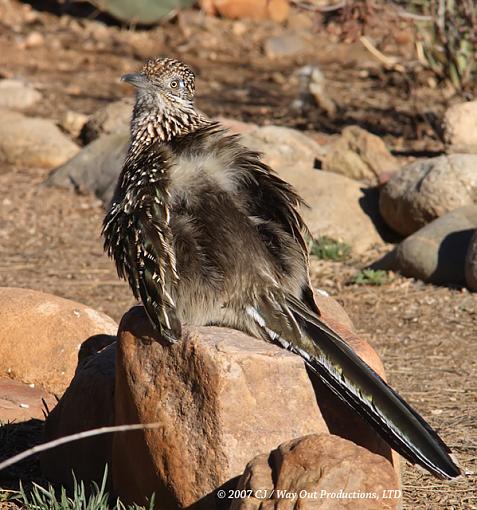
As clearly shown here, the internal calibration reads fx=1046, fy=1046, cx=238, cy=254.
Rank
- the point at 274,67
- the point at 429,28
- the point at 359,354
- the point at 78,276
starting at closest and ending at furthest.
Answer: the point at 359,354, the point at 78,276, the point at 429,28, the point at 274,67

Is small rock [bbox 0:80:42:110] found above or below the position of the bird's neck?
below

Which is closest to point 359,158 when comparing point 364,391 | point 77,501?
point 364,391

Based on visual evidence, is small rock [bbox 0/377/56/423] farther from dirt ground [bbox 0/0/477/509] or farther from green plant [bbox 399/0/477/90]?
green plant [bbox 399/0/477/90]

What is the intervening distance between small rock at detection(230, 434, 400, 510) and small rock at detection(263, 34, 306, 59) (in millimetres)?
12472

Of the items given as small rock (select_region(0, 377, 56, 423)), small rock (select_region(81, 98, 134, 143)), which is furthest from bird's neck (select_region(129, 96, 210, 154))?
small rock (select_region(81, 98, 134, 143))

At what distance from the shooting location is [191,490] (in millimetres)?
3980

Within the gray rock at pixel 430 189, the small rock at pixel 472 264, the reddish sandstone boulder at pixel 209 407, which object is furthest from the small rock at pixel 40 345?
the gray rock at pixel 430 189

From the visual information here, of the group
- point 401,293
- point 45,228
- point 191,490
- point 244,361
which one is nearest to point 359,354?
point 244,361

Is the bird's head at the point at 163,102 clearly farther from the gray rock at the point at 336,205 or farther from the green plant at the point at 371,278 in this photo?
the gray rock at the point at 336,205

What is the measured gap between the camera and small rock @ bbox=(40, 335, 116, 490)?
4.77 meters

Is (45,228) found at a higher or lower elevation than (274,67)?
lower

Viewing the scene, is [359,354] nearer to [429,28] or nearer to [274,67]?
[429,28]

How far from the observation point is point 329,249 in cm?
862

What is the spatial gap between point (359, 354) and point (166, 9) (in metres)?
13.0
